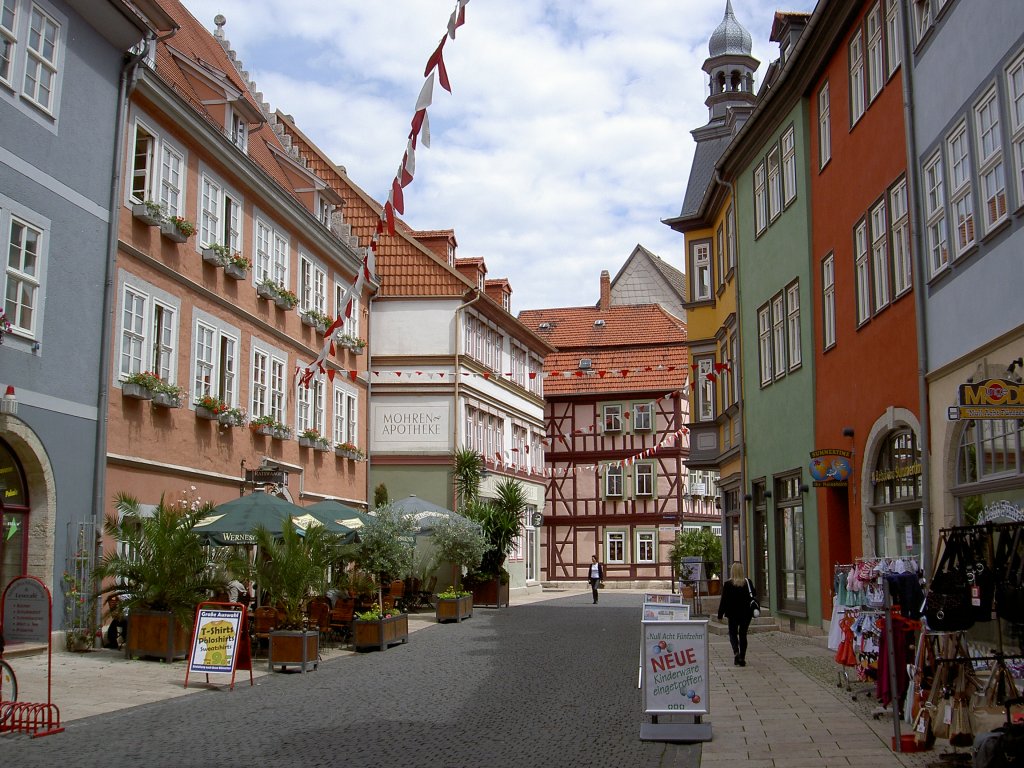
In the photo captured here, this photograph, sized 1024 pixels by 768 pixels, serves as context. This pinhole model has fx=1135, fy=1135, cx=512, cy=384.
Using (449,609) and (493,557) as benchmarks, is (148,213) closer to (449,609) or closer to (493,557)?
(449,609)

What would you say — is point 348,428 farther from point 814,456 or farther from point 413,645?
point 814,456

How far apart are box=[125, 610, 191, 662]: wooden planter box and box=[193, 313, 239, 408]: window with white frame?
6427 millimetres

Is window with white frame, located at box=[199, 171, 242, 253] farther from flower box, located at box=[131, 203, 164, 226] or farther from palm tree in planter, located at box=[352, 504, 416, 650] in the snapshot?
palm tree in planter, located at box=[352, 504, 416, 650]

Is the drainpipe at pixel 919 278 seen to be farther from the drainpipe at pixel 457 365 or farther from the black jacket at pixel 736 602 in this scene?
the drainpipe at pixel 457 365

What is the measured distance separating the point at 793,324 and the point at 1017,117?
1051cm

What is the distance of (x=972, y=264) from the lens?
41.2 feet

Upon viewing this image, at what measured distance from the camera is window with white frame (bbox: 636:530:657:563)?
170ft

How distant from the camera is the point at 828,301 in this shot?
19328 mm

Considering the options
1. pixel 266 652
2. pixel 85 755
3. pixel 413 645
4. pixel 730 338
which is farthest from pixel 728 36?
pixel 85 755

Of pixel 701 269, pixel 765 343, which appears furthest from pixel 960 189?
pixel 701 269

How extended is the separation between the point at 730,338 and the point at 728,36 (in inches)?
492

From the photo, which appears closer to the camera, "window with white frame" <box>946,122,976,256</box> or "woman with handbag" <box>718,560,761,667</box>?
"window with white frame" <box>946,122,976,256</box>

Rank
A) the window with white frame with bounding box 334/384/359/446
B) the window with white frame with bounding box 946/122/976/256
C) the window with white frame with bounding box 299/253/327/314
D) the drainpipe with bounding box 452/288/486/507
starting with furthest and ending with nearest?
the drainpipe with bounding box 452/288/486/507 → the window with white frame with bounding box 334/384/359/446 → the window with white frame with bounding box 299/253/327/314 → the window with white frame with bounding box 946/122/976/256

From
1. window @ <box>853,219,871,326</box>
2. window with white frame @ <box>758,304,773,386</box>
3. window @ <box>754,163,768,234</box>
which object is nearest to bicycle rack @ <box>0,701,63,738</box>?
window @ <box>853,219,871,326</box>
